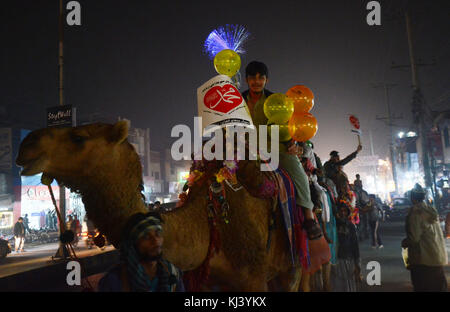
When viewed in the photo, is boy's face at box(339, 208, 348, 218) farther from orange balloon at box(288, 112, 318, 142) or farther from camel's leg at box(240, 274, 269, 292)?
camel's leg at box(240, 274, 269, 292)

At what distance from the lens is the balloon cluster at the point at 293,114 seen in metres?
4.32

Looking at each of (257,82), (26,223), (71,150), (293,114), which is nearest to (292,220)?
(293,114)

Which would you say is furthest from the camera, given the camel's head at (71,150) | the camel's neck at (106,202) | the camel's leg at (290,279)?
the camel's leg at (290,279)

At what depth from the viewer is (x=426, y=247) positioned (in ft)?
20.2

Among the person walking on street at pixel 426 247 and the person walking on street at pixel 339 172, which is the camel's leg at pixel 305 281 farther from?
the person walking on street at pixel 339 172

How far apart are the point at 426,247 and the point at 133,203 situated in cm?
571

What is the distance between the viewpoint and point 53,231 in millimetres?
27312

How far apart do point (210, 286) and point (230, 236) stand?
1.75ft

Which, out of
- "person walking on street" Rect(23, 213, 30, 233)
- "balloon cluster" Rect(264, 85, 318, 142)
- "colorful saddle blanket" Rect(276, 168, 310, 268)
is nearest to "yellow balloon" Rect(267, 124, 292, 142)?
"balloon cluster" Rect(264, 85, 318, 142)

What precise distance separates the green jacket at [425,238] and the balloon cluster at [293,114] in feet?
9.22

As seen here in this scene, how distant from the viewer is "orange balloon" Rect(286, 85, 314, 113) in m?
5.56

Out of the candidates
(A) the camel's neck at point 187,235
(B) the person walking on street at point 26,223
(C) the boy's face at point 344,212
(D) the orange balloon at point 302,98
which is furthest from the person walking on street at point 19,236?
(A) the camel's neck at point 187,235

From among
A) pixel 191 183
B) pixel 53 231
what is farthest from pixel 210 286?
pixel 53 231
